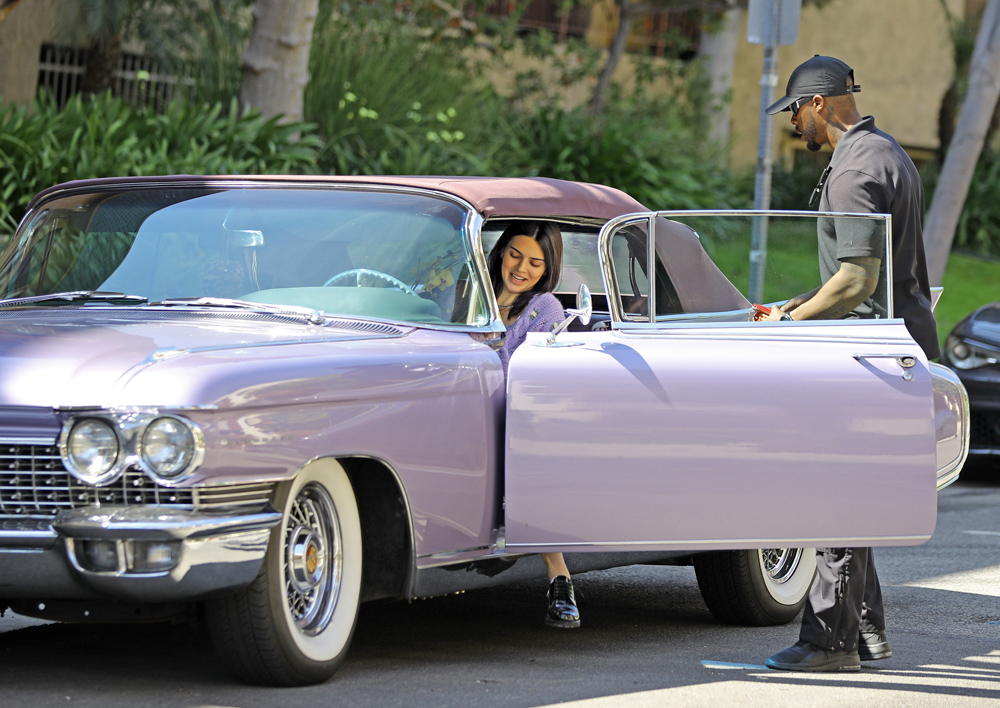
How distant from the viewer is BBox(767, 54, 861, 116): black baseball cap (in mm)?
5230

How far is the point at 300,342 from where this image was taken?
4.55 metres

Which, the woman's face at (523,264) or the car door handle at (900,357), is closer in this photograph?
the car door handle at (900,357)

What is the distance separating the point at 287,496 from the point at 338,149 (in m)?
10.4

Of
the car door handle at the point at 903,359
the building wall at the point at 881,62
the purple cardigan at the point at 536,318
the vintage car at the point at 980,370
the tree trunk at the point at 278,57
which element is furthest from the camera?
the building wall at the point at 881,62

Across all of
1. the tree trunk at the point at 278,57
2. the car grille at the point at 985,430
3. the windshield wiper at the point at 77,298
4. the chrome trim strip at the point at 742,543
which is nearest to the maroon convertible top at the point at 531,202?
the windshield wiper at the point at 77,298

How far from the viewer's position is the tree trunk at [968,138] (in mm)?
14898

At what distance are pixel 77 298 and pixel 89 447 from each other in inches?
53.9

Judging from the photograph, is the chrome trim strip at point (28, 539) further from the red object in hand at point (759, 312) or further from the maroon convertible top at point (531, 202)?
the red object in hand at point (759, 312)

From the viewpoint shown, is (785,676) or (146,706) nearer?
(146,706)

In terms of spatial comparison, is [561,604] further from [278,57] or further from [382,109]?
[382,109]

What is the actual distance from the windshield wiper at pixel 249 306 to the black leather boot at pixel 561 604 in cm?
133

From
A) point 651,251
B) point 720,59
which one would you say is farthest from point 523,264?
point 720,59

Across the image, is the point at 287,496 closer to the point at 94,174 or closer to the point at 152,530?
the point at 152,530

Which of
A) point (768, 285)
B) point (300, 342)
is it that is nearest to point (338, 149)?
point (768, 285)
